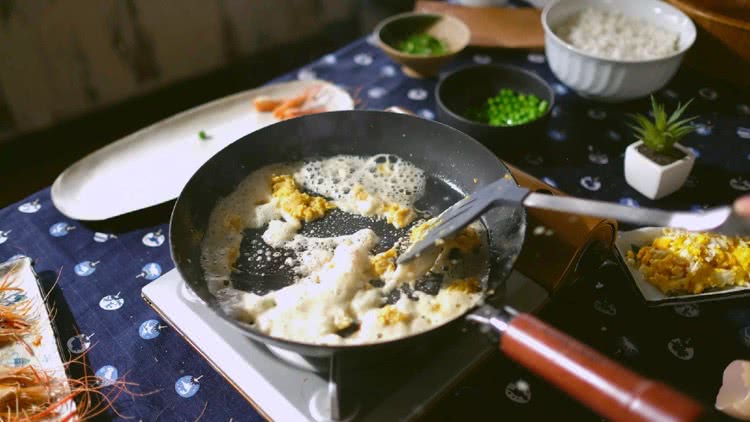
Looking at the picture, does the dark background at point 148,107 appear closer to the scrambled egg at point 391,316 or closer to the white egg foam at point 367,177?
the white egg foam at point 367,177

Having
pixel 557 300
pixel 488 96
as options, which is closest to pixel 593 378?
pixel 557 300

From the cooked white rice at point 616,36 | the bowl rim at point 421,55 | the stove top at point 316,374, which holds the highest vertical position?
the cooked white rice at point 616,36

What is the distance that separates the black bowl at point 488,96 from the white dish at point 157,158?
322 mm

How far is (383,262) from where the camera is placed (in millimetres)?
1177

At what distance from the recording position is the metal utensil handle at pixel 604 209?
85 cm

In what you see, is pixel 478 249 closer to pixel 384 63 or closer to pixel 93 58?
pixel 384 63

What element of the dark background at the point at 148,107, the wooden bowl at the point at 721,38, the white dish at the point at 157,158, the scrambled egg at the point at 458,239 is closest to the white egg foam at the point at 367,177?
the scrambled egg at the point at 458,239

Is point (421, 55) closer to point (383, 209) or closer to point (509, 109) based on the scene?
point (509, 109)

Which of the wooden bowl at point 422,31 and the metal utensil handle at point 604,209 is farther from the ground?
the metal utensil handle at point 604,209

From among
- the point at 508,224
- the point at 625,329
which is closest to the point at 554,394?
the point at 625,329

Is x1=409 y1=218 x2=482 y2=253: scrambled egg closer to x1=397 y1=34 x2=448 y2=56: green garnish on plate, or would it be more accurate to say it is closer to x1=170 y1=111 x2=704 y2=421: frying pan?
x1=170 y1=111 x2=704 y2=421: frying pan

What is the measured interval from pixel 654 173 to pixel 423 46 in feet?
2.86

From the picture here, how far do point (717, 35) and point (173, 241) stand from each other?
1.71m

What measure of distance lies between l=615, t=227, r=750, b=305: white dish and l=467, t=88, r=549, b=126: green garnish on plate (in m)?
0.47
